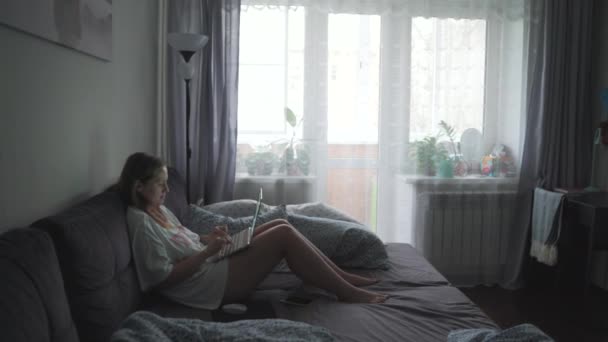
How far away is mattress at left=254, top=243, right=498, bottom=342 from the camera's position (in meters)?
2.01

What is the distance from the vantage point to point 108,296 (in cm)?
175

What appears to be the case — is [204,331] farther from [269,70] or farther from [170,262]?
[269,70]

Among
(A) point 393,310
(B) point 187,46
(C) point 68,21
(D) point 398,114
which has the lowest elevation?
(A) point 393,310

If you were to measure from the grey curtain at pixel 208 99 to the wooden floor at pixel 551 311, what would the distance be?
191 centimetres

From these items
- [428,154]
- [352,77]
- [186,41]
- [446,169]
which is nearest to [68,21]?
[186,41]

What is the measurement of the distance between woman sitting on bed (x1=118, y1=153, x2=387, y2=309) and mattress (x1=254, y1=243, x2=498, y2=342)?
105 millimetres

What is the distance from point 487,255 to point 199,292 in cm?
250

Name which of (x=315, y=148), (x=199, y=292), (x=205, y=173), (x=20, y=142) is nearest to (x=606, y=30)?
(x=315, y=148)

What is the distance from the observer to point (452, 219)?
12.9 feet

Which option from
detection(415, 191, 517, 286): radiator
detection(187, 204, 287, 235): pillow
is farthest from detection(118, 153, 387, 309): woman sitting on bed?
detection(415, 191, 517, 286): radiator

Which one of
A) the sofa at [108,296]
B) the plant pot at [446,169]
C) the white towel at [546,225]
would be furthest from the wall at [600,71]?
the sofa at [108,296]

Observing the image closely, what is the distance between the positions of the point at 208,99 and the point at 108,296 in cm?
200

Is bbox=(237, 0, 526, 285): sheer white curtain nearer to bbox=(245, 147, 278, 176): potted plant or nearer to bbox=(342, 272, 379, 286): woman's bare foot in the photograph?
bbox=(245, 147, 278, 176): potted plant

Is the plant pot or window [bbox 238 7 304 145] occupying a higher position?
window [bbox 238 7 304 145]
